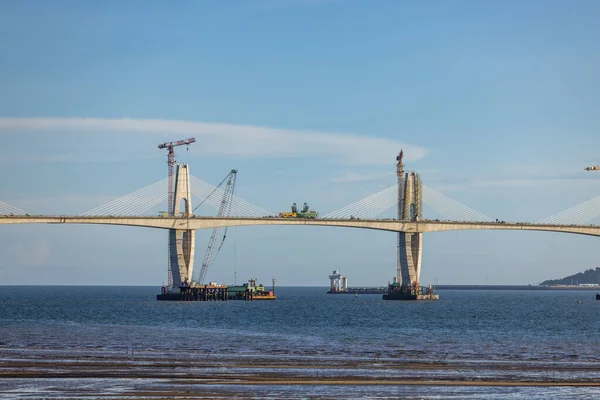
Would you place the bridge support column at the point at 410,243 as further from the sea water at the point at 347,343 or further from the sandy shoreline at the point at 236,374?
the sandy shoreline at the point at 236,374

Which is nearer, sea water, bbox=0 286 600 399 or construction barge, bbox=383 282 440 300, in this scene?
sea water, bbox=0 286 600 399

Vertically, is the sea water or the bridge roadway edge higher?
the bridge roadway edge

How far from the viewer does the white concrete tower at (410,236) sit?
172 meters

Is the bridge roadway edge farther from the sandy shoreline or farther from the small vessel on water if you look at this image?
the sandy shoreline

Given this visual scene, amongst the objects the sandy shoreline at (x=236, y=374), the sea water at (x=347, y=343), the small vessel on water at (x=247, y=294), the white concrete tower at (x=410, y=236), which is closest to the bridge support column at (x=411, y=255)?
the white concrete tower at (x=410, y=236)

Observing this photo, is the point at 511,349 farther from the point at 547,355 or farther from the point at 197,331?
the point at 197,331

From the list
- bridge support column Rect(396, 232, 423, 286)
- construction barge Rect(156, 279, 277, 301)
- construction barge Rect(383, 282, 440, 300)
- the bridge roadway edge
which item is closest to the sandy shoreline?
the bridge roadway edge

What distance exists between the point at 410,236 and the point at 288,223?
22.0 metres

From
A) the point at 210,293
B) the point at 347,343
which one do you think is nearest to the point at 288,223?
the point at 210,293

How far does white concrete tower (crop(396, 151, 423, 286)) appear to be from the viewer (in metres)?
172

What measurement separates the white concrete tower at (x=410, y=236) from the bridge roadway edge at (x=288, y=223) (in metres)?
2.80

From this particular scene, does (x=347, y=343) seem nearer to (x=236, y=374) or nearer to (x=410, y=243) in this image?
(x=236, y=374)

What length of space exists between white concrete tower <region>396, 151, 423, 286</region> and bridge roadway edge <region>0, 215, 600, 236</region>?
280cm

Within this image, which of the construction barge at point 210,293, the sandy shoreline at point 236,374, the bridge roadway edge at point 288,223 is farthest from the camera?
the construction barge at point 210,293
